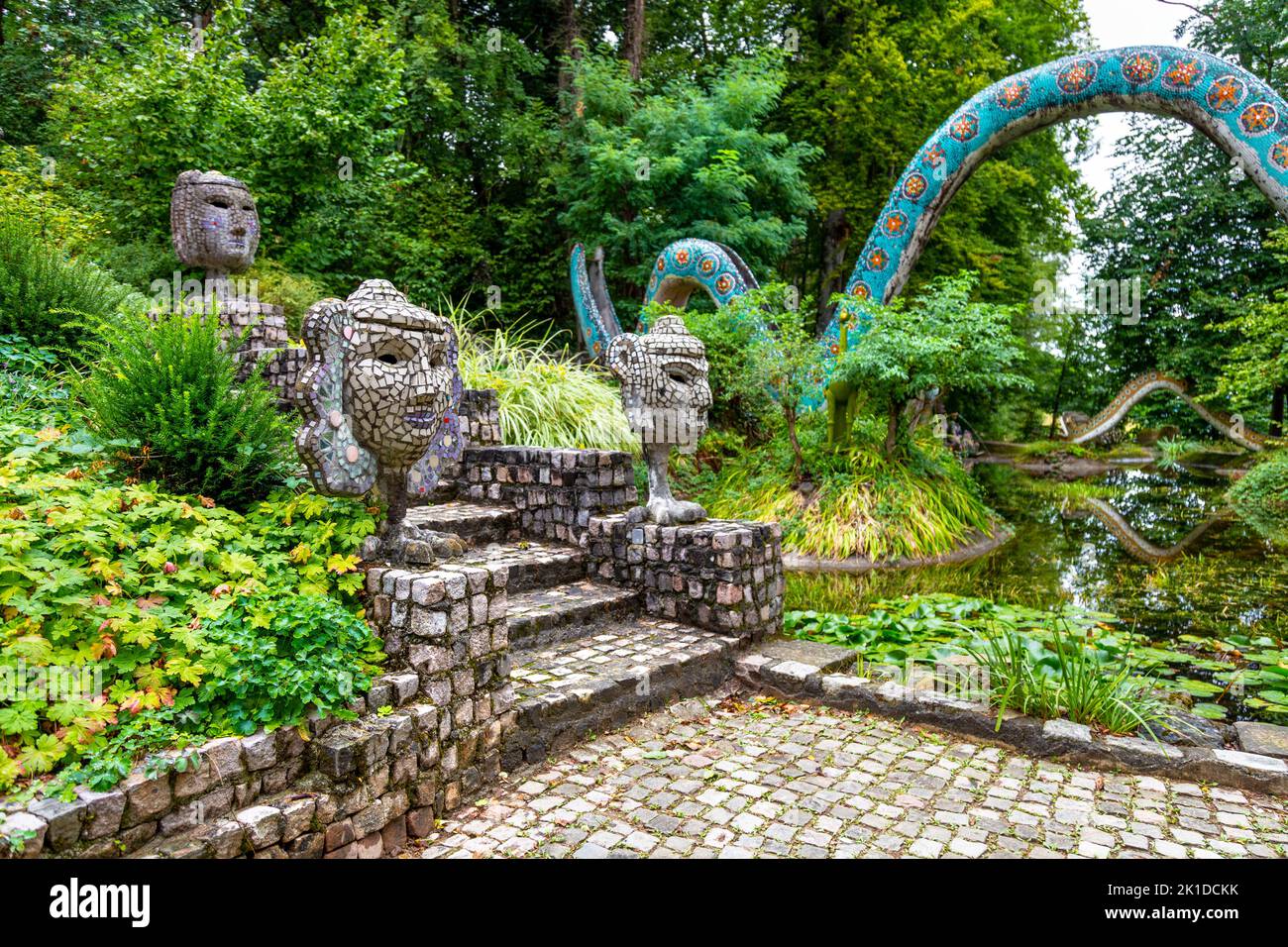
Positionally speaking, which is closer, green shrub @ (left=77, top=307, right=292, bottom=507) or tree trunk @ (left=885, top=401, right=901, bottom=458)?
green shrub @ (left=77, top=307, right=292, bottom=507)

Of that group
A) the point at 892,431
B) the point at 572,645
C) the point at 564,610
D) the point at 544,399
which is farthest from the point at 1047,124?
the point at 572,645

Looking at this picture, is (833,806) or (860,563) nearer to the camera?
(833,806)

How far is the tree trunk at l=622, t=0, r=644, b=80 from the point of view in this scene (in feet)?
46.1

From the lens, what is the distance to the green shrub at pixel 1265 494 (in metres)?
11.5

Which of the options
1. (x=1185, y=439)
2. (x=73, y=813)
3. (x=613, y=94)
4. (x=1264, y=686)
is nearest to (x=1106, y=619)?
(x=1264, y=686)

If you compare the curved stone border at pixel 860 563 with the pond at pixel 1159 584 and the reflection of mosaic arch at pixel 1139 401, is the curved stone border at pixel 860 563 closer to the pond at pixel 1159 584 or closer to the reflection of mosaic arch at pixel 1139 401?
the pond at pixel 1159 584

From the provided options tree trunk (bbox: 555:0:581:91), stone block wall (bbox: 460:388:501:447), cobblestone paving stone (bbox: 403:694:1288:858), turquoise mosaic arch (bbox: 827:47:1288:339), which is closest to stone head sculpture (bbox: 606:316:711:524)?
cobblestone paving stone (bbox: 403:694:1288:858)

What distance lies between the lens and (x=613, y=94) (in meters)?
13.3

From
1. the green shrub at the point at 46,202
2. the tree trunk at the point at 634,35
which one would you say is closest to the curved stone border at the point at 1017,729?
the green shrub at the point at 46,202

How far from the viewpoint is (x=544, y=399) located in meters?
8.46

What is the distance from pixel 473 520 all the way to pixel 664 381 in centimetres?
175

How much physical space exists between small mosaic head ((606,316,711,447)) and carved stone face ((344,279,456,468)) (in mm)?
1776

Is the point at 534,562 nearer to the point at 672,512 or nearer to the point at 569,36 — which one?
the point at 672,512

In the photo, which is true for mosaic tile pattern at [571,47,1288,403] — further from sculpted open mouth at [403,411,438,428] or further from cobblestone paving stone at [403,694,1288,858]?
sculpted open mouth at [403,411,438,428]
